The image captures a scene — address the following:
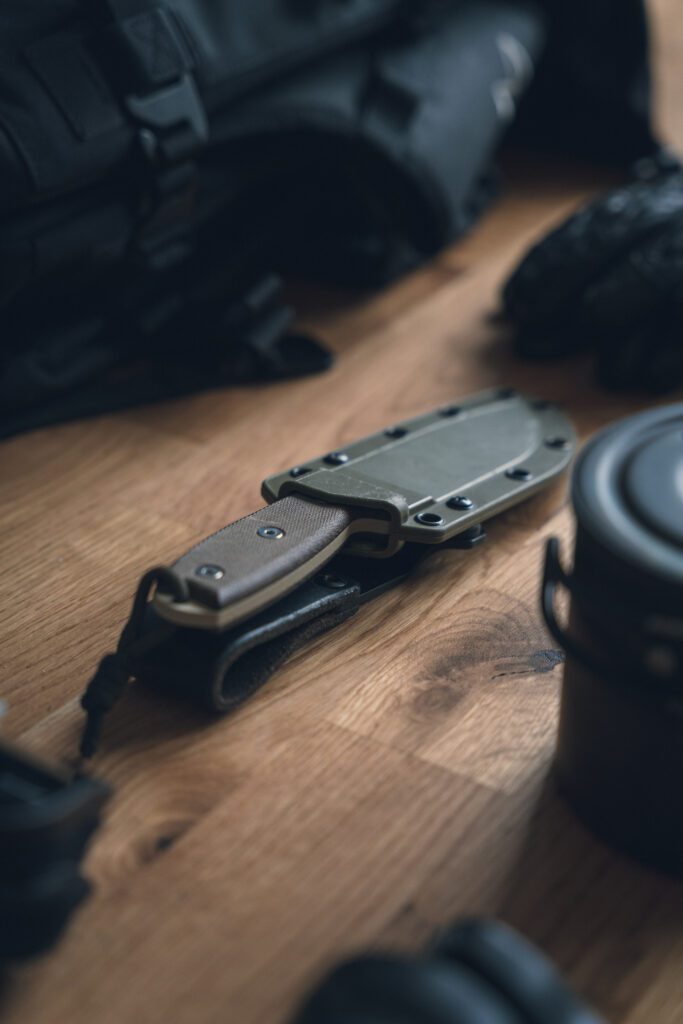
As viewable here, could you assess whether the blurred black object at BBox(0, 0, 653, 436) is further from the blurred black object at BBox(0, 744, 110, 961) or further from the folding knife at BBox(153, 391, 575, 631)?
the blurred black object at BBox(0, 744, 110, 961)

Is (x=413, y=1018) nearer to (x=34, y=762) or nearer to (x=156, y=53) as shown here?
(x=34, y=762)

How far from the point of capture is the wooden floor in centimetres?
66

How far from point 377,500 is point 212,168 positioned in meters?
0.52

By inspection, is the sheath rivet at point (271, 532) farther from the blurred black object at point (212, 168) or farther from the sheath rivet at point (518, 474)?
the blurred black object at point (212, 168)

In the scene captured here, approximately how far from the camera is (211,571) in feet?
2.60

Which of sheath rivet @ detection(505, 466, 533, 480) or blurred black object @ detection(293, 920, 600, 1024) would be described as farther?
sheath rivet @ detection(505, 466, 533, 480)

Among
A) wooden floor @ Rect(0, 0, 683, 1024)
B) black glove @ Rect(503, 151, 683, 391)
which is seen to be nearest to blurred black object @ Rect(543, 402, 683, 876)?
wooden floor @ Rect(0, 0, 683, 1024)

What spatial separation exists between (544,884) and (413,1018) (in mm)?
200

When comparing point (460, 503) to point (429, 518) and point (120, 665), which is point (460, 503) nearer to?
point (429, 518)

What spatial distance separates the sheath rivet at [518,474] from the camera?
102 cm

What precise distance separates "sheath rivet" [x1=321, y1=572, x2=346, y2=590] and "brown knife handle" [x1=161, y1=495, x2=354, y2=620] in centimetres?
3

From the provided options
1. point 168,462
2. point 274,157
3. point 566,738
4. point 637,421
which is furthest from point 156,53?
point 566,738

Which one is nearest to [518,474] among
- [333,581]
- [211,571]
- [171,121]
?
[333,581]

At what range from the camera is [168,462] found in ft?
3.72
